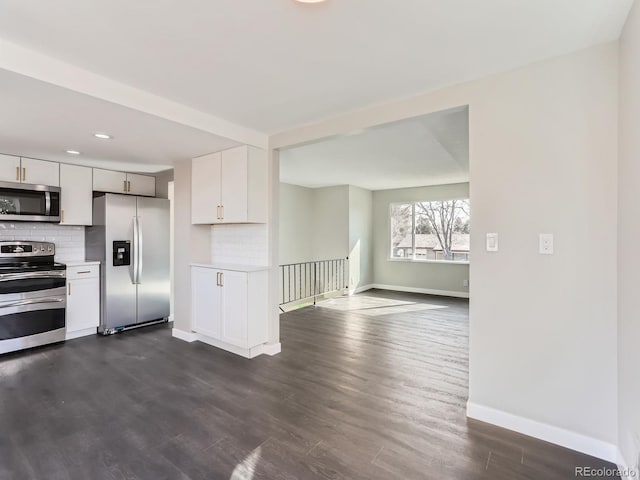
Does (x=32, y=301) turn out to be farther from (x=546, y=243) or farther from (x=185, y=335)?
(x=546, y=243)

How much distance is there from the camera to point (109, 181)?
4.59m

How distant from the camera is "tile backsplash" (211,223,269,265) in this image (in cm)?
368

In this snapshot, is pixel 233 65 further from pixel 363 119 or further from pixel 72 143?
pixel 72 143

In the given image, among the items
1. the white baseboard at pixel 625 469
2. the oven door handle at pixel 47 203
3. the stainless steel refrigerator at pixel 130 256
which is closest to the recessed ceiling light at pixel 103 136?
the stainless steel refrigerator at pixel 130 256

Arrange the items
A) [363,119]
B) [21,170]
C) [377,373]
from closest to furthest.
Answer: [363,119] → [377,373] → [21,170]

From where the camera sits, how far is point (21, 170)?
3816mm

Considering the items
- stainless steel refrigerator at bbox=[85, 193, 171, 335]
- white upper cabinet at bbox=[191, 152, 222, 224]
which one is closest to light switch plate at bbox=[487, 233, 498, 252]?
white upper cabinet at bbox=[191, 152, 222, 224]

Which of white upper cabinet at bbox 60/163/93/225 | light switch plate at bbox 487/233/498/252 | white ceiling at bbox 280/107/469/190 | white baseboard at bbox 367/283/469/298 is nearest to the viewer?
light switch plate at bbox 487/233/498/252

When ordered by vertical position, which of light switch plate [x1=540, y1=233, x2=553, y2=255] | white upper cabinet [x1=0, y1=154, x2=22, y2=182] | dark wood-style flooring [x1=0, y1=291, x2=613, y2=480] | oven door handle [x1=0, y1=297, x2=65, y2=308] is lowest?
dark wood-style flooring [x1=0, y1=291, x2=613, y2=480]

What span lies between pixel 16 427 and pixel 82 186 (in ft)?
10.2

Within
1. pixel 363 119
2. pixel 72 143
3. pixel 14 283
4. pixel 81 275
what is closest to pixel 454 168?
pixel 363 119

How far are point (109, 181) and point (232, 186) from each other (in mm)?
2315

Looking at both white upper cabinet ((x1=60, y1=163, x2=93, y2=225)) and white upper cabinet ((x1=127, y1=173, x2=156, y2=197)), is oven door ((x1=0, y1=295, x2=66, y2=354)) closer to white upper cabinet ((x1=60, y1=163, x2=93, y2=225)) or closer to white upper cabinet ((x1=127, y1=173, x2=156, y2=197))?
white upper cabinet ((x1=60, y1=163, x2=93, y2=225))

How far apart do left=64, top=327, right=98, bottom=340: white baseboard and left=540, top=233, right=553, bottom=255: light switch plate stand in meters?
5.07
